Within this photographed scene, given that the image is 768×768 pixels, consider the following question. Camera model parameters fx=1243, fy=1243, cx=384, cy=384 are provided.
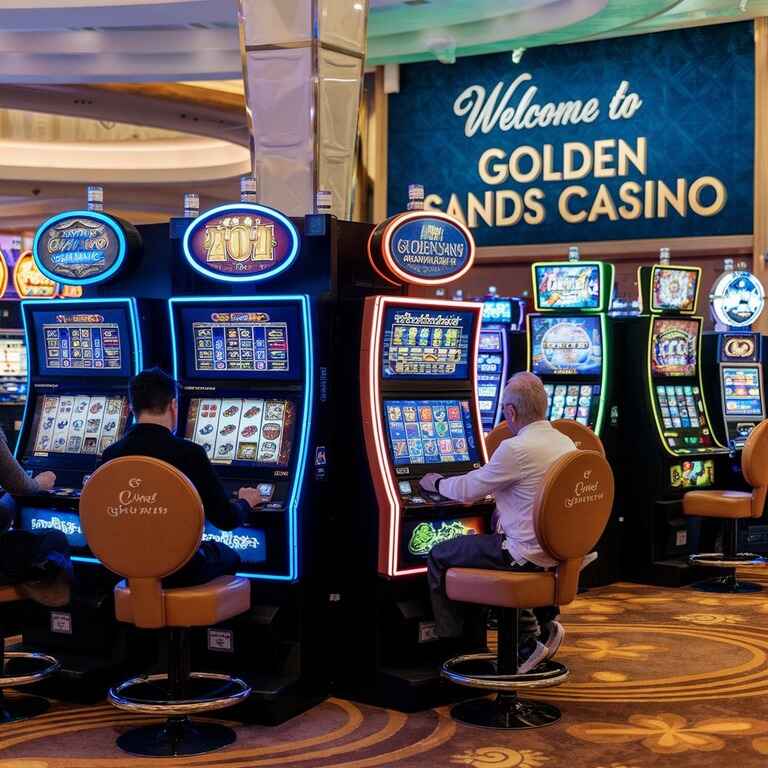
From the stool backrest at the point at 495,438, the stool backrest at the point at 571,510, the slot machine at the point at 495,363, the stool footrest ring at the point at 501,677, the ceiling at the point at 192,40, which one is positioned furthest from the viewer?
the ceiling at the point at 192,40

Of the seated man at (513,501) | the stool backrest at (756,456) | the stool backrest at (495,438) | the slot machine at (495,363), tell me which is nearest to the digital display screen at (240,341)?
the seated man at (513,501)

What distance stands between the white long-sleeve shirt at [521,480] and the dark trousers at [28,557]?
1556mm

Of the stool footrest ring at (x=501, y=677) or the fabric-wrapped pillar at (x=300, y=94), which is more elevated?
the fabric-wrapped pillar at (x=300, y=94)

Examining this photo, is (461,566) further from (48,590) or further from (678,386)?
(678,386)

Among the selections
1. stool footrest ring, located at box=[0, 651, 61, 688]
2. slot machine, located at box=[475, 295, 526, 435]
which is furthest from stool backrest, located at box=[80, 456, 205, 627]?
slot machine, located at box=[475, 295, 526, 435]

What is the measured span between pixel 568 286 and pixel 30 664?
413 centimetres

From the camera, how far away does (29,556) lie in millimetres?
4449

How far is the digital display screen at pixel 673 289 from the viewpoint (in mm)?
7634

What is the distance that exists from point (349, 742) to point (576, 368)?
3884 millimetres

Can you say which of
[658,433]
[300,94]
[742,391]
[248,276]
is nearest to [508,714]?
[248,276]

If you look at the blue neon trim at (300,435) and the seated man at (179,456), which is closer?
the seated man at (179,456)

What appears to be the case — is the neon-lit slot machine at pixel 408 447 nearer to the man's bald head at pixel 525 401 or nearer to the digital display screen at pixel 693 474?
the man's bald head at pixel 525 401

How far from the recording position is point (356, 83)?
24.5 ft

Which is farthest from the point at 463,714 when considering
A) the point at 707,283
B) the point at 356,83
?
the point at 707,283
